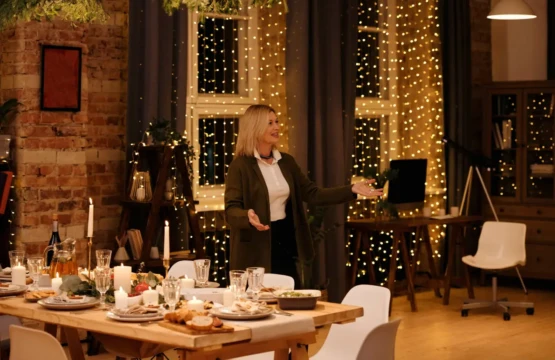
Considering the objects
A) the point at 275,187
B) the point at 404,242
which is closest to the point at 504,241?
the point at 404,242

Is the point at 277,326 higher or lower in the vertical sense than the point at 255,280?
lower

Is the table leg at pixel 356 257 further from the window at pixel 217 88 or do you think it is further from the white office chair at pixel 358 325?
the white office chair at pixel 358 325

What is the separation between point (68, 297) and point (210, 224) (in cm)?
361

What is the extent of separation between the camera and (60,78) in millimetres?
6598

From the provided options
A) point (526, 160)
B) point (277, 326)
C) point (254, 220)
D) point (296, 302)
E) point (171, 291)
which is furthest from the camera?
point (526, 160)

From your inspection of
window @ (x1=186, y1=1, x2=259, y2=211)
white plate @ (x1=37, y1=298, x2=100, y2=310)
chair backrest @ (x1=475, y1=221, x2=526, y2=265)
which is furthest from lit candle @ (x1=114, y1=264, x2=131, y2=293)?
chair backrest @ (x1=475, y1=221, x2=526, y2=265)

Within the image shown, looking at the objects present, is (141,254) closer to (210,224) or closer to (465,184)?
(210,224)

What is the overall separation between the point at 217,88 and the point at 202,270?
3.69 meters

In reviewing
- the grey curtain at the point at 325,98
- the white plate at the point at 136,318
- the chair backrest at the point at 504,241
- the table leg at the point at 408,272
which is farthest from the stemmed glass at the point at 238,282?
the chair backrest at the point at 504,241

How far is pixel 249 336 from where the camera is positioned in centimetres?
375

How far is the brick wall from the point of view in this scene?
21.2 feet

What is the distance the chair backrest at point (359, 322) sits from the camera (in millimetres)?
4520

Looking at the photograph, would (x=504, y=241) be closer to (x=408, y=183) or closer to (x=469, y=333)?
(x=408, y=183)

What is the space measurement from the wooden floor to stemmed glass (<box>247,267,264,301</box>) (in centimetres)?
236
